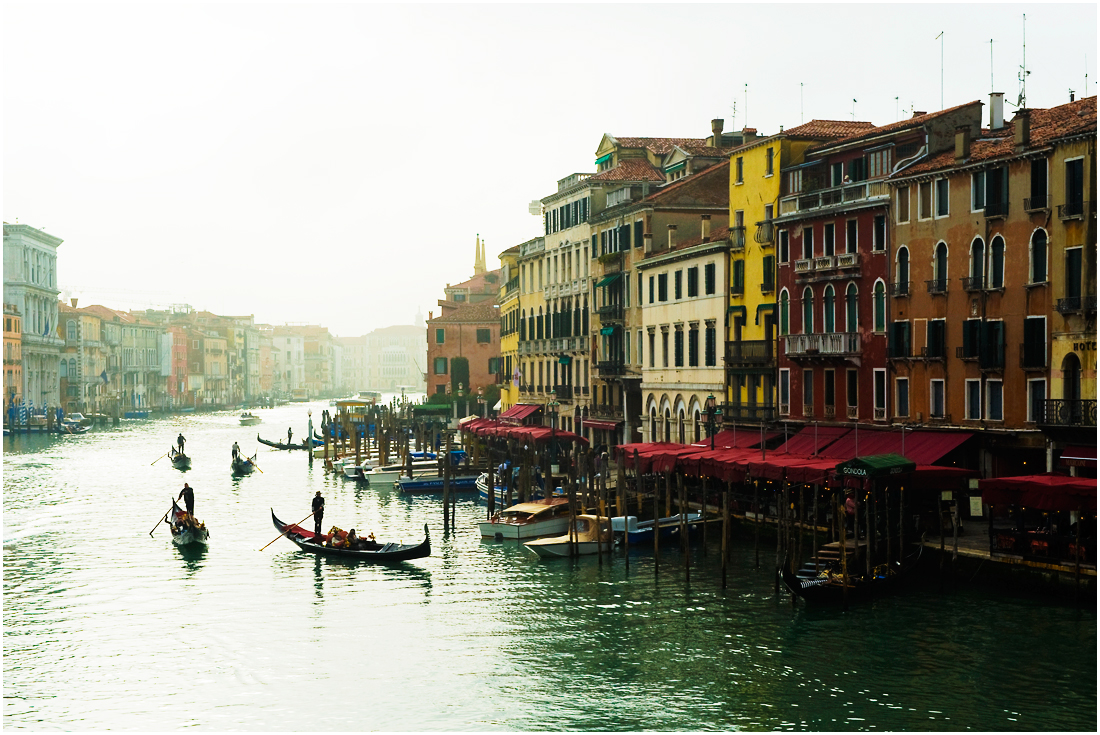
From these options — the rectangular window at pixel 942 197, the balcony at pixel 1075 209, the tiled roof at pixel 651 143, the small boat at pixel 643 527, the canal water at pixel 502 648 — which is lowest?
the canal water at pixel 502 648

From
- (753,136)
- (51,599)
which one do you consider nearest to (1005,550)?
(51,599)

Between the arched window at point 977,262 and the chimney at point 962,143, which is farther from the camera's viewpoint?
the chimney at point 962,143

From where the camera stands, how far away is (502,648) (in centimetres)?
2612

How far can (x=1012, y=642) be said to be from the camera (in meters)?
25.0

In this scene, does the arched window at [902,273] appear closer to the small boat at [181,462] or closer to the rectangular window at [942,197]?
the rectangular window at [942,197]

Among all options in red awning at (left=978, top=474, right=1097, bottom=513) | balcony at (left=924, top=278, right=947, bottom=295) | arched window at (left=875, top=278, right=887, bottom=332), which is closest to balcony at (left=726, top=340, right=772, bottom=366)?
arched window at (left=875, top=278, right=887, bottom=332)

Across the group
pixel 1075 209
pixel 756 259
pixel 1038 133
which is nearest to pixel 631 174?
pixel 756 259

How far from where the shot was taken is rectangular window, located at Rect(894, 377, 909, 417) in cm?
3753

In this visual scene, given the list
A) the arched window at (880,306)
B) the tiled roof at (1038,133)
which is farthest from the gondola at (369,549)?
the tiled roof at (1038,133)

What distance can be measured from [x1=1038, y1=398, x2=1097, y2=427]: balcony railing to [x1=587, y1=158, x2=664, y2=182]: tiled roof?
2844 centimetres

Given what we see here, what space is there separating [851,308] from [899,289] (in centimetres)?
251

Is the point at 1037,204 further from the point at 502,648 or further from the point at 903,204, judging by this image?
the point at 502,648

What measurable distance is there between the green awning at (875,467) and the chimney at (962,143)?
8.57 metres

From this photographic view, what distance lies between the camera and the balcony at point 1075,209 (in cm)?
3125
